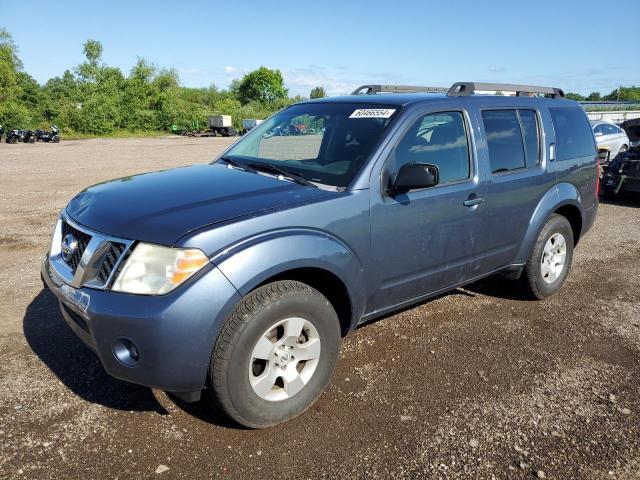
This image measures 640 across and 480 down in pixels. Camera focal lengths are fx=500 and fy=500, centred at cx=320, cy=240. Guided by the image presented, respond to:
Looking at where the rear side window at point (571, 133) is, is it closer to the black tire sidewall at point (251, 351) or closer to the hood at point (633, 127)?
the black tire sidewall at point (251, 351)

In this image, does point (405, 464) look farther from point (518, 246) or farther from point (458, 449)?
point (518, 246)

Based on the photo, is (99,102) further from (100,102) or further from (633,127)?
(633,127)

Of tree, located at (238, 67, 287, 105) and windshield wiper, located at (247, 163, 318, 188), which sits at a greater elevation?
tree, located at (238, 67, 287, 105)

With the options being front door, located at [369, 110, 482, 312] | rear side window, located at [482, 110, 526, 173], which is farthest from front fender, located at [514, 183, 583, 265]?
front door, located at [369, 110, 482, 312]

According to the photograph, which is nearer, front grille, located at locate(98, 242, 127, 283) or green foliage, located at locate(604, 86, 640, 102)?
front grille, located at locate(98, 242, 127, 283)

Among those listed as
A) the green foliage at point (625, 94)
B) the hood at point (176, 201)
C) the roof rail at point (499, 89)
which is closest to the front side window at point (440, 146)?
the roof rail at point (499, 89)

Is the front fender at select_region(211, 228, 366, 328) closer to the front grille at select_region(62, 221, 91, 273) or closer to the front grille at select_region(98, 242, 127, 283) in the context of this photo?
the front grille at select_region(98, 242, 127, 283)

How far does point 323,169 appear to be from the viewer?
343 cm

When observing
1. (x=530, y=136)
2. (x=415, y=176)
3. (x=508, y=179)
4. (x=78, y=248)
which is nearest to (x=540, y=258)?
(x=508, y=179)

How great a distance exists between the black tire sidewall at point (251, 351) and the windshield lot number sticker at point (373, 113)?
143 centimetres

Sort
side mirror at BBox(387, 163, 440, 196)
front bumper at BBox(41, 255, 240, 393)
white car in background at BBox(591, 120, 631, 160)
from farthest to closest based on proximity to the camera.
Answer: white car in background at BBox(591, 120, 631, 160), side mirror at BBox(387, 163, 440, 196), front bumper at BBox(41, 255, 240, 393)

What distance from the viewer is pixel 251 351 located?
2674mm

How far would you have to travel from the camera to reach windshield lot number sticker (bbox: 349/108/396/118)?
3.54 meters

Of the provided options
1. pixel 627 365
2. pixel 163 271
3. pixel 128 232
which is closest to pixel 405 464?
pixel 163 271
